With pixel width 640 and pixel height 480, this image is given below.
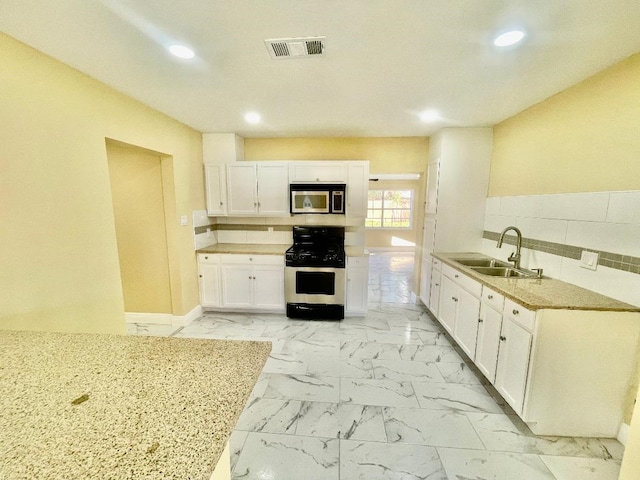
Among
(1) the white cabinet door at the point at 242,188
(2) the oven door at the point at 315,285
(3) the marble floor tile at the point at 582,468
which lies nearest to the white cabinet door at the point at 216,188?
(1) the white cabinet door at the point at 242,188

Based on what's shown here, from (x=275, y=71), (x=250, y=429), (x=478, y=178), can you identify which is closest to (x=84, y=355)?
(x=250, y=429)

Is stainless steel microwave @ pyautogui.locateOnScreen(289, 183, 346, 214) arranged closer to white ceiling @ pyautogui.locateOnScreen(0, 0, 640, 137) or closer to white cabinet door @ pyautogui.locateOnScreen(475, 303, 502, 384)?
white ceiling @ pyautogui.locateOnScreen(0, 0, 640, 137)

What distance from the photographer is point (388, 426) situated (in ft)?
5.82

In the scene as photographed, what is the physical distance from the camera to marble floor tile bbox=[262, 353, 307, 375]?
235cm

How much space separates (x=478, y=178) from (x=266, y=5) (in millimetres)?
3009

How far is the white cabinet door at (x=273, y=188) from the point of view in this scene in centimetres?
346

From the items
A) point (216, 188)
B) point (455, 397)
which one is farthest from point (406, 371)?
point (216, 188)

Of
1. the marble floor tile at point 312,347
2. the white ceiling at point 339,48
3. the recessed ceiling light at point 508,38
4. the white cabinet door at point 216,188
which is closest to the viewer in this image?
the white ceiling at point 339,48

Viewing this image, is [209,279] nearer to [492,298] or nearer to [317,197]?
[317,197]

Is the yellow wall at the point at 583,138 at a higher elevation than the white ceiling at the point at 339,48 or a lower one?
lower

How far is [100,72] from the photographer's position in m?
1.87

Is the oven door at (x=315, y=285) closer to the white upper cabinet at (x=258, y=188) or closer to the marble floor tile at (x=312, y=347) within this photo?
the marble floor tile at (x=312, y=347)

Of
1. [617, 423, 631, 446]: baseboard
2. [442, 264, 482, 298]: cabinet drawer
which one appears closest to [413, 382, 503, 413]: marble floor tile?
[617, 423, 631, 446]: baseboard

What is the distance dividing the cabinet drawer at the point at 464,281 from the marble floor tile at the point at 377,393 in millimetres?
988
